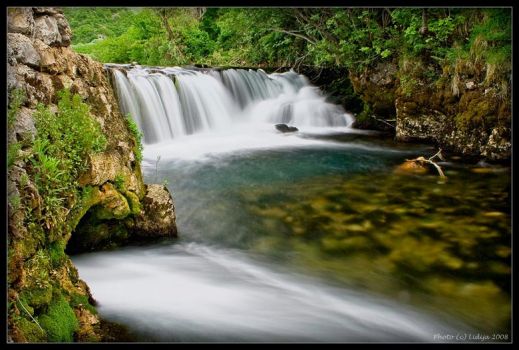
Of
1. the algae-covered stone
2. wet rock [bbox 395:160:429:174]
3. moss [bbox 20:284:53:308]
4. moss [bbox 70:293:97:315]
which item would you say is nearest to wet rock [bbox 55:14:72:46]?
the algae-covered stone

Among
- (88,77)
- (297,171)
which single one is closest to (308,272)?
(88,77)

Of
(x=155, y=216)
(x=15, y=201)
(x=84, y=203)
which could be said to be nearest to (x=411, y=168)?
(x=155, y=216)

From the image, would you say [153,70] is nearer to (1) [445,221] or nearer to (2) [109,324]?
(1) [445,221]

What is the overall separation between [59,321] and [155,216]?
101 inches

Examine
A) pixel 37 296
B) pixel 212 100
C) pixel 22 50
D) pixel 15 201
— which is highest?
pixel 22 50

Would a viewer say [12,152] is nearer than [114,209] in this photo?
Yes

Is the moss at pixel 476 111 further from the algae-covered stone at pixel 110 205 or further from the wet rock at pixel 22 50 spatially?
the wet rock at pixel 22 50

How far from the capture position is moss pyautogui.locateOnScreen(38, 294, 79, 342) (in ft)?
8.98

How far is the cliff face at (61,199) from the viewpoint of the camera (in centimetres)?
274

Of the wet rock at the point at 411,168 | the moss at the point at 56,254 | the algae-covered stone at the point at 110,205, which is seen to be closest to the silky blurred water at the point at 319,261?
the wet rock at the point at 411,168

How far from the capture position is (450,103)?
10.0 m

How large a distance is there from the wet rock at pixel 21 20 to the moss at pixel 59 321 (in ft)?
7.68

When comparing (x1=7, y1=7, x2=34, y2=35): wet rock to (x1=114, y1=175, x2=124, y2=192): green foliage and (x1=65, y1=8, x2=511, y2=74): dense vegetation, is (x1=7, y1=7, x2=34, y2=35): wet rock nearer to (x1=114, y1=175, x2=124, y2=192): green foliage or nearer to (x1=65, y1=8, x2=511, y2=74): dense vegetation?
(x1=65, y1=8, x2=511, y2=74): dense vegetation

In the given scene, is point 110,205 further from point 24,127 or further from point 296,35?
point 296,35
